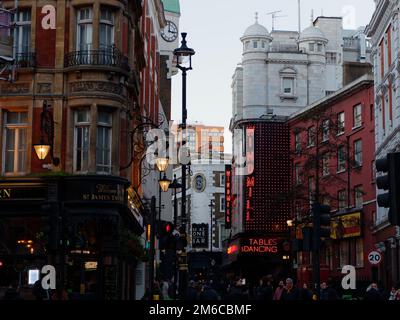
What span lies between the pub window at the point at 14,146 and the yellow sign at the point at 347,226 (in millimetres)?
31315

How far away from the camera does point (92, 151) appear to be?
3127 cm

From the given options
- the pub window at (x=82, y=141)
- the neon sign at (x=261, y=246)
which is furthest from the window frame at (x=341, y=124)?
the pub window at (x=82, y=141)

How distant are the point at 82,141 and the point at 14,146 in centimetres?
260

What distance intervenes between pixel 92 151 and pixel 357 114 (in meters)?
33.7

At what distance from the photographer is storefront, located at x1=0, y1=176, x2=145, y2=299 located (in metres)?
31.0

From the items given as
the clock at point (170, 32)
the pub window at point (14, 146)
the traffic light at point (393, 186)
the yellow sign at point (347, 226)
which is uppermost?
the clock at point (170, 32)

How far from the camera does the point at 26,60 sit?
1253 inches

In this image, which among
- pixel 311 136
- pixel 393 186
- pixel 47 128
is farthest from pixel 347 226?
pixel 393 186

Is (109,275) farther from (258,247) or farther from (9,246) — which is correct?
(258,247)

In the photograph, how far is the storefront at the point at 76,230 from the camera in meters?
31.0

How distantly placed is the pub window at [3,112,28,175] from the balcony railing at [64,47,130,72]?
9.09 ft

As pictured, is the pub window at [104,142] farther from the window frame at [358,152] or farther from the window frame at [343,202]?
the window frame at [343,202]

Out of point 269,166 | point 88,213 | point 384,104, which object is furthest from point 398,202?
point 269,166

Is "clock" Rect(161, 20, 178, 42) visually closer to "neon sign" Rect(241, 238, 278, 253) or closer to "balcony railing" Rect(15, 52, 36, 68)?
"neon sign" Rect(241, 238, 278, 253)
